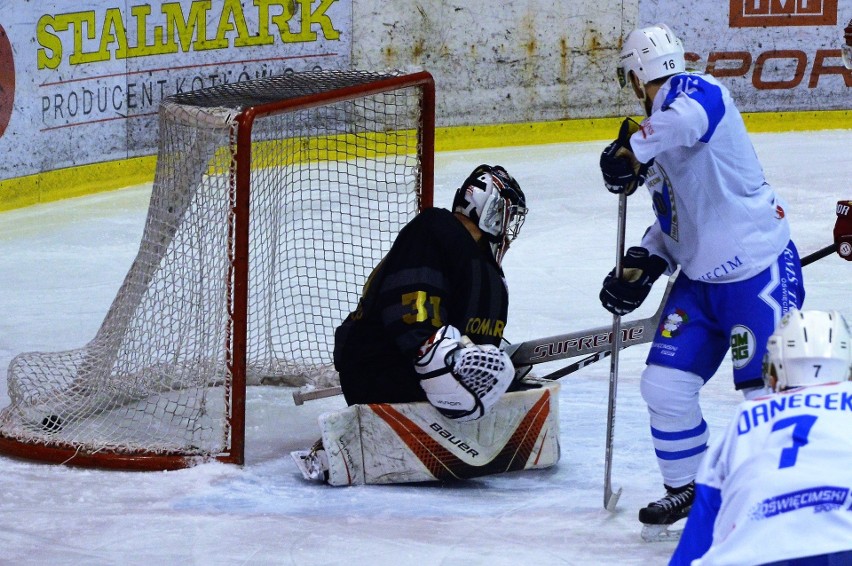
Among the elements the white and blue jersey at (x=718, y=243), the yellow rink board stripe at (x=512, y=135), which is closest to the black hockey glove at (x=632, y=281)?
the white and blue jersey at (x=718, y=243)

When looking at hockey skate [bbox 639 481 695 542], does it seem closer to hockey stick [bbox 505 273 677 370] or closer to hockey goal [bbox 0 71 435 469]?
hockey stick [bbox 505 273 677 370]

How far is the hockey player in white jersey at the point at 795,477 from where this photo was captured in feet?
6.43

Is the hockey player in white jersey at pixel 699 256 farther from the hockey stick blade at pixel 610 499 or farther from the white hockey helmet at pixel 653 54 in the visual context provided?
the hockey stick blade at pixel 610 499

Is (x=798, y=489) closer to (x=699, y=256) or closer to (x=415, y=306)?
(x=699, y=256)

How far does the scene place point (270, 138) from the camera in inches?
180

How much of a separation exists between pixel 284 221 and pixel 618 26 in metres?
4.07

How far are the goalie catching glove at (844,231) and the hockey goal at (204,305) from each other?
1.27 meters

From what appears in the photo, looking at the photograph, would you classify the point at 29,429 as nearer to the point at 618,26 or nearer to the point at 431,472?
the point at 431,472

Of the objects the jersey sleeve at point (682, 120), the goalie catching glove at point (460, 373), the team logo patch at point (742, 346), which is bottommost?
the goalie catching glove at point (460, 373)

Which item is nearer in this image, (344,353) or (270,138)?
(344,353)

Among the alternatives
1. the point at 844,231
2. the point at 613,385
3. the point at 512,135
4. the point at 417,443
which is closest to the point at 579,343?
the point at 613,385

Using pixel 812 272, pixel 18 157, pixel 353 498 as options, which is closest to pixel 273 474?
pixel 353 498

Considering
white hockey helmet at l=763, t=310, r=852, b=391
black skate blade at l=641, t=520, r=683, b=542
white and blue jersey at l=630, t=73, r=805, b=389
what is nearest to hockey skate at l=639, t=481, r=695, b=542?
black skate blade at l=641, t=520, r=683, b=542

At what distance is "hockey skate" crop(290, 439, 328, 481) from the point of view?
3732 mm
